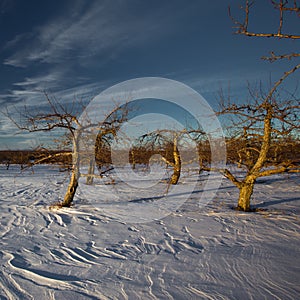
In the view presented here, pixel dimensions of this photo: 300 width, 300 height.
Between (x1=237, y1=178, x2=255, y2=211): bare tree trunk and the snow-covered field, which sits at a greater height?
(x1=237, y1=178, x2=255, y2=211): bare tree trunk

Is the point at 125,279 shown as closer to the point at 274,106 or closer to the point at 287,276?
the point at 287,276

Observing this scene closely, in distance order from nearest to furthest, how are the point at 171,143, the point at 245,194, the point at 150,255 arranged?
1. the point at 150,255
2. the point at 245,194
3. the point at 171,143

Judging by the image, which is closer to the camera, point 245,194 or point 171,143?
point 245,194

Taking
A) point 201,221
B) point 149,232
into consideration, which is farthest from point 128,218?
point 201,221

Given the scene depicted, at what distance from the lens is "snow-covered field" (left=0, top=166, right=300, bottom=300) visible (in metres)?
2.90

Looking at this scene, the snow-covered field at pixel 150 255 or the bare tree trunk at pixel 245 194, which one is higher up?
the bare tree trunk at pixel 245 194

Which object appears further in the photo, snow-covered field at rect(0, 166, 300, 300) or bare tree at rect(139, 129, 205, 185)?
bare tree at rect(139, 129, 205, 185)

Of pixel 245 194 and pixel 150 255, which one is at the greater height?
pixel 245 194

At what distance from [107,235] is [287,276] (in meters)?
3.24

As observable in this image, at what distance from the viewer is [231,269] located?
11.1ft

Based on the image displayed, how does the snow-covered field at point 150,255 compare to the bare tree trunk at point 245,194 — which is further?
the bare tree trunk at point 245,194

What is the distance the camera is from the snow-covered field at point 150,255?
2.90 m

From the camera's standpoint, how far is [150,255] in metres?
3.90

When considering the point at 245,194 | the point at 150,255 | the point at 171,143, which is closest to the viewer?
the point at 150,255
